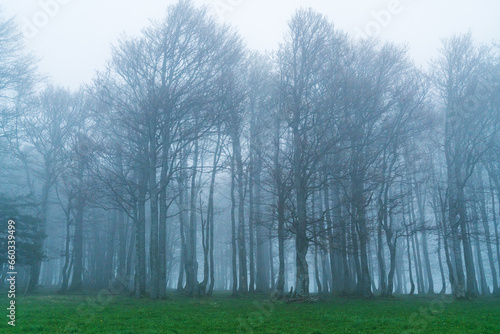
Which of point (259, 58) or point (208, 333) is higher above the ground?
point (259, 58)

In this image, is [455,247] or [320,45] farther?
[455,247]

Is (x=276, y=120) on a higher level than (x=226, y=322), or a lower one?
higher

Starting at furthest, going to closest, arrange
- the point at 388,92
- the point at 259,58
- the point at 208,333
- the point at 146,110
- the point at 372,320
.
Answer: the point at 259,58 < the point at 388,92 < the point at 146,110 < the point at 372,320 < the point at 208,333

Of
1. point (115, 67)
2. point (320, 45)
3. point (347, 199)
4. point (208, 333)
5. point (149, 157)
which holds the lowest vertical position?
point (208, 333)

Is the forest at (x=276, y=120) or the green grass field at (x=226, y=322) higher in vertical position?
the forest at (x=276, y=120)

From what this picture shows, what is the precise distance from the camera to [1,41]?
21172mm

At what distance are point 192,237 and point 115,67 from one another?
968 cm

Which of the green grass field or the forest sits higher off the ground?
the forest

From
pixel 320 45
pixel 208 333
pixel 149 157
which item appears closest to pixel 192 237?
pixel 149 157

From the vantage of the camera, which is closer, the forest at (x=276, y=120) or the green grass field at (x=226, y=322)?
the green grass field at (x=226, y=322)

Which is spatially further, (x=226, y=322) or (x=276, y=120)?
(x=276, y=120)

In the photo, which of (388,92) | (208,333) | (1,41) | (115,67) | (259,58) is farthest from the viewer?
(259,58)

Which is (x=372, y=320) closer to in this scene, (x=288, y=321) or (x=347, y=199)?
(x=288, y=321)

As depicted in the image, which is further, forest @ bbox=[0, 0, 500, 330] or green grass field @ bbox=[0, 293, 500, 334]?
forest @ bbox=[0, 0, 500, 330]
